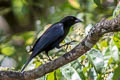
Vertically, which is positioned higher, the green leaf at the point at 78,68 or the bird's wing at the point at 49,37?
the green leaf at the point at 78,68

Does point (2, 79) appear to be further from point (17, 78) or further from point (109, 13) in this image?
point (109, 13)

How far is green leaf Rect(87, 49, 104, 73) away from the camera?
489 cm

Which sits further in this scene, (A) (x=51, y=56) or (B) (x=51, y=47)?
(B) (x=51, y=47)

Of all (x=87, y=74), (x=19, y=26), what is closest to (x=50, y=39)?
(x=87, y=74)

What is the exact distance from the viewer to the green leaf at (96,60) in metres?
4.89

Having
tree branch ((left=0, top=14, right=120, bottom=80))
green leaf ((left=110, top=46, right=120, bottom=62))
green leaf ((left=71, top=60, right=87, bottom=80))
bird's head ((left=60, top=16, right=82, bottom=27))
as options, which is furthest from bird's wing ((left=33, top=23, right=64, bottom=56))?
green leaf ((left=110, top=46, right=120, bottom=62))

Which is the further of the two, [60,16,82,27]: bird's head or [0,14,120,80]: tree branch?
[60,16,82,27]: bird's head

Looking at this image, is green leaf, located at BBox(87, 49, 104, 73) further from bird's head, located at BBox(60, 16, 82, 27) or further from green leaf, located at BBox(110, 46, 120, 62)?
bird's head, located at BBox(60, 16, 82, 27)

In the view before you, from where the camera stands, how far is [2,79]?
4773 millimetres

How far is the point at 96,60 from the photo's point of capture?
4941 mm

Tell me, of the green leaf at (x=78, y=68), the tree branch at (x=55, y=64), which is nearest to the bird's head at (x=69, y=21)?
the green leaf at (x=78, y=68)

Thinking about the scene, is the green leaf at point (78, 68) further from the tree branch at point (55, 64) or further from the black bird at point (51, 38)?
the black bird at point (51, 38)

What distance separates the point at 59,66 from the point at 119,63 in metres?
0.68

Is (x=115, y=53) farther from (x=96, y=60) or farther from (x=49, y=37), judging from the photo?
(x=49, y=37)
